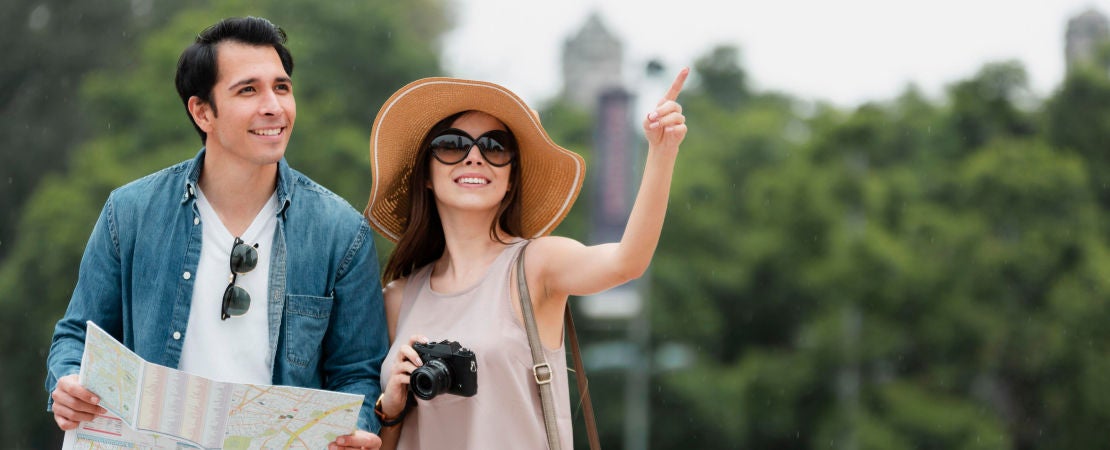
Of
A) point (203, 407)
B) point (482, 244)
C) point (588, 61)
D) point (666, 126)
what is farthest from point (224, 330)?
point (588, 61)

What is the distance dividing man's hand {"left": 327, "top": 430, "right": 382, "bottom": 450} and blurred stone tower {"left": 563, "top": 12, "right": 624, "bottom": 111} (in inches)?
2095

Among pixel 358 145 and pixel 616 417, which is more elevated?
pixel 358 145

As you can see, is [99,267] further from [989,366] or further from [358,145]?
[989,366]

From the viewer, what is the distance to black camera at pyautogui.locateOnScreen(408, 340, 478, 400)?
3.50 meters

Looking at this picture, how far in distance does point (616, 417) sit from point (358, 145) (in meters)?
10.3

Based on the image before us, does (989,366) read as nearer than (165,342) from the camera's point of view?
No

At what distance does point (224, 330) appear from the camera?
354 centimetres

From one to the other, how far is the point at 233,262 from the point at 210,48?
0.58 m

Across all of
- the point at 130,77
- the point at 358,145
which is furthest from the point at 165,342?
the point at 130,77

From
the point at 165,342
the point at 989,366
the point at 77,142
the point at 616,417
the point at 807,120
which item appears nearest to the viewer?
the point at 165,342

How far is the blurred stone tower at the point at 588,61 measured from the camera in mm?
57125

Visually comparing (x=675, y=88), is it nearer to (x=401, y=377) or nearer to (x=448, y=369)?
(x=448, y=369)

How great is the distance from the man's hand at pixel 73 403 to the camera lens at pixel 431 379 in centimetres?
79

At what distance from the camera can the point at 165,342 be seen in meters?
3.48
